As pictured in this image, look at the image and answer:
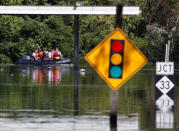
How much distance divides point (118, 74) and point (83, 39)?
5549 centimetres

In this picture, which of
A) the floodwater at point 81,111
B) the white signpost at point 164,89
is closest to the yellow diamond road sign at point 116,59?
the floodwater at point 81,111

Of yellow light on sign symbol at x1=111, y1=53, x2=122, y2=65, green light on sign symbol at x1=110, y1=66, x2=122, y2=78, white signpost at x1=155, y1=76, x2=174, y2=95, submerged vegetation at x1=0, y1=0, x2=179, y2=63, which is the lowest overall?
white signpost at x1=155, y1=76, x2=174, y2=95

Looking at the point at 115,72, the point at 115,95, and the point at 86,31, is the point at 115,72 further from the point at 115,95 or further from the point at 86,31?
the point at 86,31

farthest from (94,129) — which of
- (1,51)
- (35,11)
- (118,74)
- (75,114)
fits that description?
(1,51)

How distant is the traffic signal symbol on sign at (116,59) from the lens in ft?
48.8

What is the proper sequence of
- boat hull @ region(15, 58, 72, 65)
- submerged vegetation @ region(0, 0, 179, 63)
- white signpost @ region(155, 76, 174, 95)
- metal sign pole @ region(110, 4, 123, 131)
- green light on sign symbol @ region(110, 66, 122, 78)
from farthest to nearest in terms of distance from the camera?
submerged vegetation @ region(0, 0, 179, 63) < boat hull @ region(15, 58, 72, 65) < white signpost @ region(155, 76, 174, 95) < metal sign pole @ region(110, 4, 123, 131) < green light on sign symbol @ region(110, 66, 122, 78)

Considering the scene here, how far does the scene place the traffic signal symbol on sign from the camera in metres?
14.9

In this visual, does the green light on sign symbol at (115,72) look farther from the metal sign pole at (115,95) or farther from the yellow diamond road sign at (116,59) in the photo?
the metal sign pole at (115,95)

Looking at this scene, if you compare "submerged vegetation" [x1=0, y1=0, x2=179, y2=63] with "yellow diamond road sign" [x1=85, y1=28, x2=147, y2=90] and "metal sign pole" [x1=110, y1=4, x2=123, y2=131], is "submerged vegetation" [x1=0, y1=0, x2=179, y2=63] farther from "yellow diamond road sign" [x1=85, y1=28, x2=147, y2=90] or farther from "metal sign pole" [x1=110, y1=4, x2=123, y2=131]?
"yellow diamond road sign" [x1=85, y1=28, x2=147, y2=90]

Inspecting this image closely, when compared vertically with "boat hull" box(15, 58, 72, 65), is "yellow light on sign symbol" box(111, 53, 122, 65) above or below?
above

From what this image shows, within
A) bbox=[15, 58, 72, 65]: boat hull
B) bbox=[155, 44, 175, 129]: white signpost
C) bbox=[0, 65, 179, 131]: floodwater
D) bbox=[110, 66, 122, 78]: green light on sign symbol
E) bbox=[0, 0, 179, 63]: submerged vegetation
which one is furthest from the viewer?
bbox=[0, 0, 179, 63]: submerged vegetation

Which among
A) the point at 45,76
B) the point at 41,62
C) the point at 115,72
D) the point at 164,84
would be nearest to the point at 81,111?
the point at 164,84

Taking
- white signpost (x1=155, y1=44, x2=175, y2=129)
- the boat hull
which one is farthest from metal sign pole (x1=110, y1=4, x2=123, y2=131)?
the boat hull

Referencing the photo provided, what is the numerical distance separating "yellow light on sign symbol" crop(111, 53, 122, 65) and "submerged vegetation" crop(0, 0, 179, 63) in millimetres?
49525
